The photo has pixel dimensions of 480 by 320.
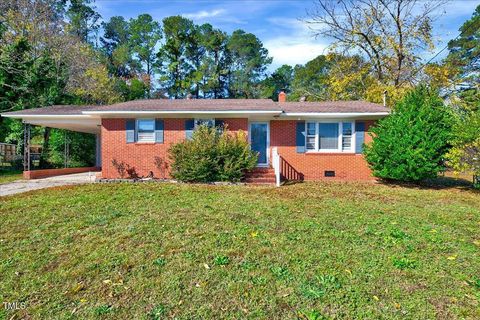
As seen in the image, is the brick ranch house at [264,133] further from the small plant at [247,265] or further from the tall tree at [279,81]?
the tall tree at [279,81]

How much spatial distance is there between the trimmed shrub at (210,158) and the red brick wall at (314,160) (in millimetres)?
2010

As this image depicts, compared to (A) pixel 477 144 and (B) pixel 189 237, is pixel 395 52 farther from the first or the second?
(B) pixel 189 237

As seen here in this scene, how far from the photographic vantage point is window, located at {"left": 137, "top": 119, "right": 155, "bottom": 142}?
41.1 feet

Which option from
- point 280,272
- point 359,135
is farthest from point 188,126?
point 280,272

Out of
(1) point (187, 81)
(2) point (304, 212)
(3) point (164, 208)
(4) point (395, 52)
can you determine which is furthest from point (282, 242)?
(1) point (187, 81)

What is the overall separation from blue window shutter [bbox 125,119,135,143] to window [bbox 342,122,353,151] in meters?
8.65

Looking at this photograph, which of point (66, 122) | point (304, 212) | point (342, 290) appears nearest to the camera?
point (342, 290)

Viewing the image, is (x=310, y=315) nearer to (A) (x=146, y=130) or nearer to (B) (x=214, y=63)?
(A) (x=146, y=130)

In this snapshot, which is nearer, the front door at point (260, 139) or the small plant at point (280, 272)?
the small plant at point (280, 272)

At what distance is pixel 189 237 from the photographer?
4.96m

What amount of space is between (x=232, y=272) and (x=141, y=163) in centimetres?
957

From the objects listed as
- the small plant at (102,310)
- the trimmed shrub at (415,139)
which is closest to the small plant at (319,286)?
the small plant at (102,310)

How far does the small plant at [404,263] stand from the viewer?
398 centimetres

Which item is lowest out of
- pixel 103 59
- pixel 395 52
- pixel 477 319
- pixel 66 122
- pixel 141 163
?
pixel 477 319
